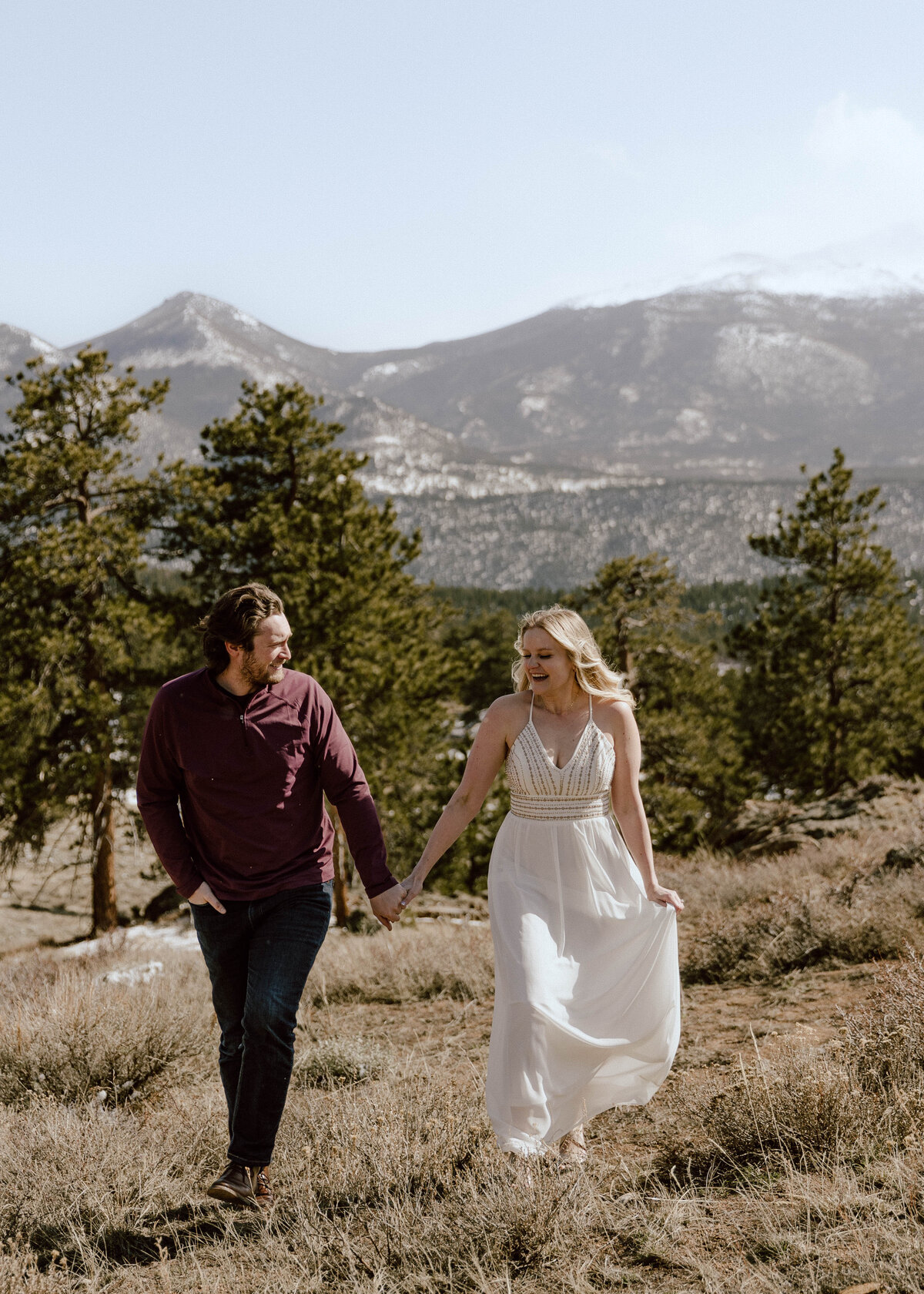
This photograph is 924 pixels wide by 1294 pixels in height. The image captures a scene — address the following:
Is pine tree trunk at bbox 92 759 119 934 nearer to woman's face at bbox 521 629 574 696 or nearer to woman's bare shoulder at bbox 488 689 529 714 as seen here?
woman's bare shoulder at bbox 488 689 529 714

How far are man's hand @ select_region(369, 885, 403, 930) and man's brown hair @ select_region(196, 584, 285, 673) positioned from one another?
1092 millimetres

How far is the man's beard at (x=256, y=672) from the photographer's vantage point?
381cm

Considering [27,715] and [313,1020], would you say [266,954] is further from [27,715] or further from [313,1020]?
[27,715]

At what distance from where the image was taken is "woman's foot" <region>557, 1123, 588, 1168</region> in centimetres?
369

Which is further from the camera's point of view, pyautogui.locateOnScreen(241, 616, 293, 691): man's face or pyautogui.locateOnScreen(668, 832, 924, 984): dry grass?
pyautogui.locateOnScreen(668, 832, 924, 984): dry grass

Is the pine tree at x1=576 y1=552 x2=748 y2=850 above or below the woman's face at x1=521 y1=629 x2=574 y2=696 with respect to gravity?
below

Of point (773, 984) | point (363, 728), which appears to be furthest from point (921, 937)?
point (363, 728)

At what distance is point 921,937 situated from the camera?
630 cm

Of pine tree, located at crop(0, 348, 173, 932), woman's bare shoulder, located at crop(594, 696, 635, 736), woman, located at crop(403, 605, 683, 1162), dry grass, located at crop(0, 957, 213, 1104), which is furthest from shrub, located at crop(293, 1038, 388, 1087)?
pine tree, located at crop(0, 348, 173, 932)

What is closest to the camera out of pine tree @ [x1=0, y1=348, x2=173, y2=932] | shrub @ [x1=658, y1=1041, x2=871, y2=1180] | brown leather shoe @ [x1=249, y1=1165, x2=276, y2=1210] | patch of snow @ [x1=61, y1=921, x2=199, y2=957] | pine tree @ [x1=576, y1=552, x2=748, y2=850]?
shrub @ [x1=658, y1=1041, x2=871, y2=1180]

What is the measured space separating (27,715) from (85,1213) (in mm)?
13498

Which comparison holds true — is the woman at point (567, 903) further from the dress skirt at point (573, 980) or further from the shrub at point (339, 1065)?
the shrub at point (339, 1065)

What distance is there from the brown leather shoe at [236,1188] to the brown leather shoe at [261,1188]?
0.04ft

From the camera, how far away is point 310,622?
17.8 m
